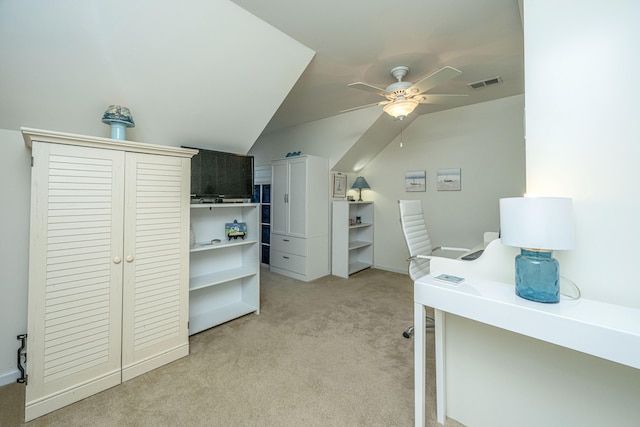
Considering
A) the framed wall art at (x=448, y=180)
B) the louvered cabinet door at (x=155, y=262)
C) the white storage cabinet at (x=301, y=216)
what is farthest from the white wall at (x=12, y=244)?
the framed wall art at (x=448, y=180)

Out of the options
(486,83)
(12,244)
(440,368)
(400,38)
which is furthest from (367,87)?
(12,244)

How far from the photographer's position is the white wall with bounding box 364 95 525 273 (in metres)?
3.45

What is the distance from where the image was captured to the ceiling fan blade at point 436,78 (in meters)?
1.84

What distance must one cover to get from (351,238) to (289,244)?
1310 mm

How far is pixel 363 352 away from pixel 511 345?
3.76ft

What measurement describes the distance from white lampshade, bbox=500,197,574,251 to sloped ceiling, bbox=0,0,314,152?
214 cm

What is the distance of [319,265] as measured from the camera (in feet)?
13.5

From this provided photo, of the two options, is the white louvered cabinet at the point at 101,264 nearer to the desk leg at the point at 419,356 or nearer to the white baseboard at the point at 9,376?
the white baseboard at the point at 9,376

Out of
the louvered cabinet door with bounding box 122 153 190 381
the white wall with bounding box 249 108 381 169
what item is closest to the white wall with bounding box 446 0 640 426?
the louvered cabinet door with bounding box 122 153 190 381

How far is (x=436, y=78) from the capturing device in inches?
77.4

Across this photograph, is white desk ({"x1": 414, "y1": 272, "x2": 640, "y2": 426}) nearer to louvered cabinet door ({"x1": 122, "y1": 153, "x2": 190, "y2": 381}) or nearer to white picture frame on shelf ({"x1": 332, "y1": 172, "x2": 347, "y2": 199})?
louvered cabinet door ({"x1": 122, "y1": 153, "x2": 190, "y2": 381})

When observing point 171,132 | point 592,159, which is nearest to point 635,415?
point 592,159

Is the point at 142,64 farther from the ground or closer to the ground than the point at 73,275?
farther from the ground

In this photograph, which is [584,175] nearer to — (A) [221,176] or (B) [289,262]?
(A) [221,176]
